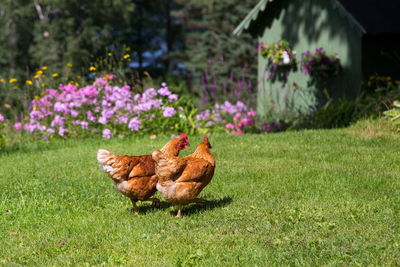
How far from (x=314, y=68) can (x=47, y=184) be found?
34.1 ft

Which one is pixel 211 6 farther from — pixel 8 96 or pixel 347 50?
pixel 347 50

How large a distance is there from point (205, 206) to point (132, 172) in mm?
1092

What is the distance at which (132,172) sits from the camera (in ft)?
21.2

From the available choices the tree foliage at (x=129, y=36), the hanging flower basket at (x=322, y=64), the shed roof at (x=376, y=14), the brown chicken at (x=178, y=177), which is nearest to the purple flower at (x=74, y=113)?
the hanging flower basket at (x=322, y=64)

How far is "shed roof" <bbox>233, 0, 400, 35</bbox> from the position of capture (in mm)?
15273

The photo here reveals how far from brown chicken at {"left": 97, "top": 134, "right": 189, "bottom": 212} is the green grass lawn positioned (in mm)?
326

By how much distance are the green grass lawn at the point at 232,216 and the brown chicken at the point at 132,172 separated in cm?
33

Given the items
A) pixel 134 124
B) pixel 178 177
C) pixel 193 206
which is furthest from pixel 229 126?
pixel 178 177

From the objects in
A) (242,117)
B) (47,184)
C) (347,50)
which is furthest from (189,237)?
(347,50)

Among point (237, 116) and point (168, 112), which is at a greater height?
point (168, 112)

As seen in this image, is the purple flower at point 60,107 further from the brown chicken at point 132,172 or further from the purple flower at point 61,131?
the brown chicken at point 132,172

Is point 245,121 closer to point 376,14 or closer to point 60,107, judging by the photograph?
point 376,14

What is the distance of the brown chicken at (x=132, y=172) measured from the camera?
6375 mm

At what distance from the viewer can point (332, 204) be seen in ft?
22.3
